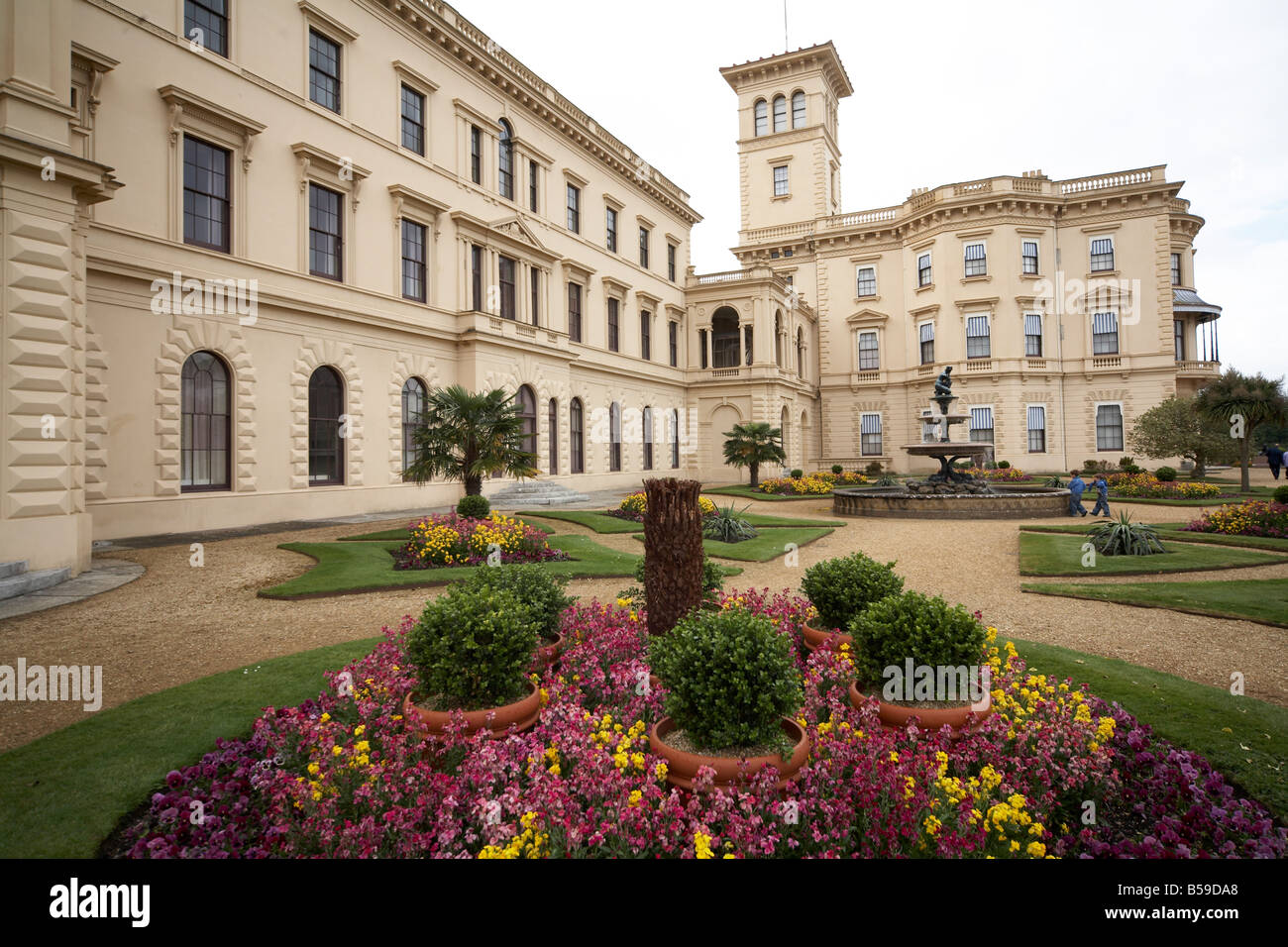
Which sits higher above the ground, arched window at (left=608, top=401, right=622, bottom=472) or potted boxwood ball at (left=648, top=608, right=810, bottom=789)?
arched window at (left=608, top=401, right=622, bottom=472)

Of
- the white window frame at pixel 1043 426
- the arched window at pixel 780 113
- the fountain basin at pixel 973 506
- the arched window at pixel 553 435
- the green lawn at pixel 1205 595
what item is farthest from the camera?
the arched window at pixel 780 113

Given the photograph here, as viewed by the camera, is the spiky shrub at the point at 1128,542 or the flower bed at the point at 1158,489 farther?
the flower bed at the point at 1158,489

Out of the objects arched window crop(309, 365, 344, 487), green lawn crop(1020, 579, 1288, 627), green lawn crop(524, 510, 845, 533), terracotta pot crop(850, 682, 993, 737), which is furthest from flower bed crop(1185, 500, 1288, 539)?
arched window crop(309, 365, 344, 487)

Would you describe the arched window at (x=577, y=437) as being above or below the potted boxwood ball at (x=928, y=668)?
above

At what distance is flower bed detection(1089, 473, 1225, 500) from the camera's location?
773 inches

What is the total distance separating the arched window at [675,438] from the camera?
114 ft

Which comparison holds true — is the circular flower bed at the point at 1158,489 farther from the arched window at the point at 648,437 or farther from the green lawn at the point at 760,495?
the arched window at the point at 648,437

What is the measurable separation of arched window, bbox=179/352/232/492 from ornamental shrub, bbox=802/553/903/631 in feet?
48.4

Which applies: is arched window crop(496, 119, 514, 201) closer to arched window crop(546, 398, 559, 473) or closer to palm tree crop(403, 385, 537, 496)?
arched window crop(546, 398, 559, 473)

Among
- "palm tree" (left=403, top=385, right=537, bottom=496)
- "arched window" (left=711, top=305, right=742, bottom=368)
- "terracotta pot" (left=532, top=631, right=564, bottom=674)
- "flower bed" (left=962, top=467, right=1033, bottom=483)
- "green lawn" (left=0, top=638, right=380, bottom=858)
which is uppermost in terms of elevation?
"arched window" (left=711, top=305, right=742, bottom=368)

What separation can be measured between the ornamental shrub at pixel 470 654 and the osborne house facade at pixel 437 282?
27.9 ft

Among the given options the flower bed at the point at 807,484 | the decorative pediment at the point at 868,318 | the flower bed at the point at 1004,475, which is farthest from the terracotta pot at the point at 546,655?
the decorative pediment at the point at 868,318

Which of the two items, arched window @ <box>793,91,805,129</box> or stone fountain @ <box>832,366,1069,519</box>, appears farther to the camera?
arched window @ <box>793,91,805,129</box>

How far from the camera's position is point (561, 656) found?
17.2 ft
